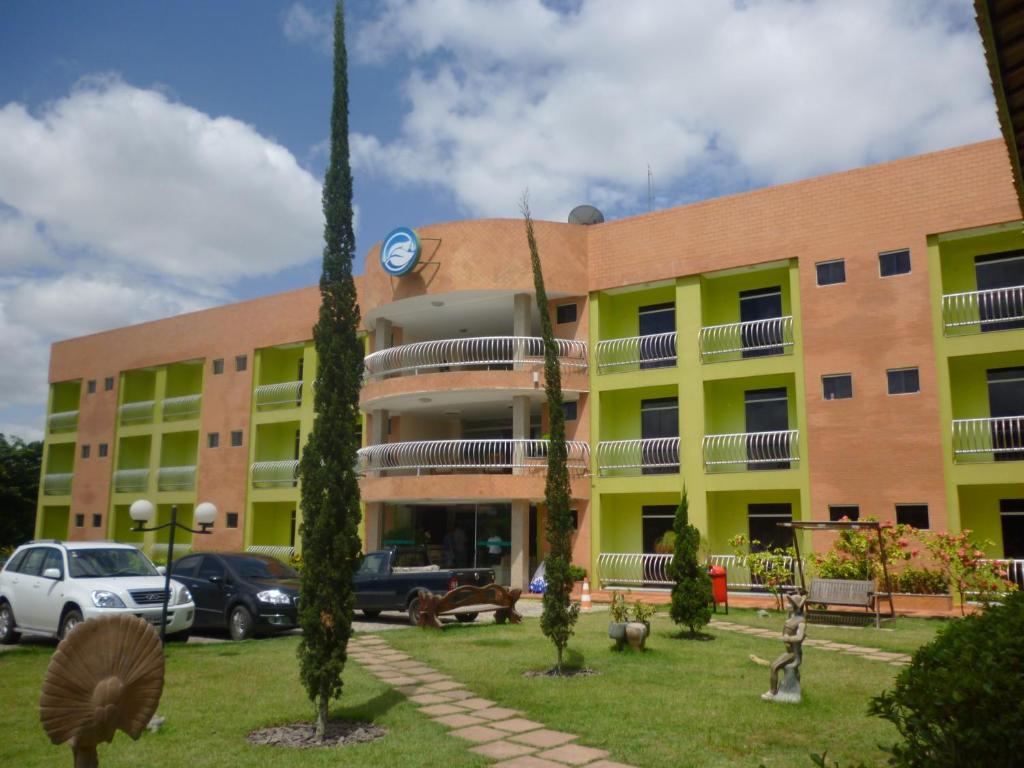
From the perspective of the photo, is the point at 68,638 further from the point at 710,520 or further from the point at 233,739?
the point at 710,520

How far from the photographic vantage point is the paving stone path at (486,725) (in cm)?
608

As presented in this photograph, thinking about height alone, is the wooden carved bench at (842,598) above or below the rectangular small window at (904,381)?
below

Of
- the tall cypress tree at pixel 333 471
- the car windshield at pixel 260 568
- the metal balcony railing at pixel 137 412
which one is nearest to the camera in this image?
the tall cypress tree at pixel 333 471

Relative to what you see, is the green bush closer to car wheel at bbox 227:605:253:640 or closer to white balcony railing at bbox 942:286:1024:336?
car wheel at bbox 227:605:253:640

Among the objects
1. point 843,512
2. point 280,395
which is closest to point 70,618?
point 843,512

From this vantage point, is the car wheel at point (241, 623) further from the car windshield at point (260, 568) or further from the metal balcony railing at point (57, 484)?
the metal balcony railing at point (57, 484)

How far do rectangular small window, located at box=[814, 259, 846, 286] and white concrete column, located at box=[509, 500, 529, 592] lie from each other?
365 inches

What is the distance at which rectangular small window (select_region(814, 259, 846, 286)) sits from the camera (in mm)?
19078

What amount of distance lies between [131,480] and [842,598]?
27.6 m

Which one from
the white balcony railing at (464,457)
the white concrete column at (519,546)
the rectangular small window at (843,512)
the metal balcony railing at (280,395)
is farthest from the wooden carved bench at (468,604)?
the metal balcony railing at (280,395)

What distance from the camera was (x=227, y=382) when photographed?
30.2 metres

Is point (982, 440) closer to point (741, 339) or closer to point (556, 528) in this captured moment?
point (741, 339)

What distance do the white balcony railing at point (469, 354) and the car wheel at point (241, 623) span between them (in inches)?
368

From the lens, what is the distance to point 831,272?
1925 centimetres
